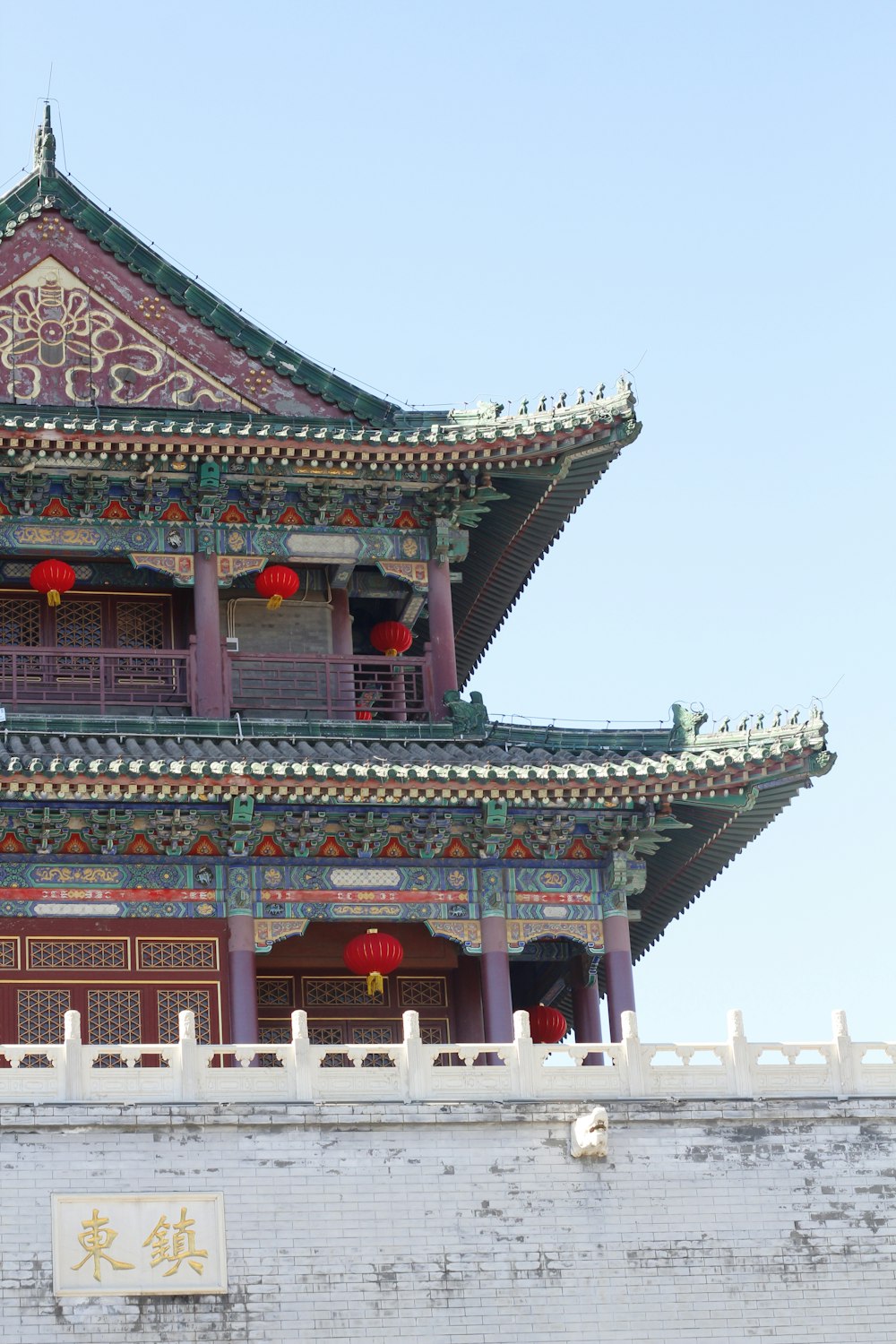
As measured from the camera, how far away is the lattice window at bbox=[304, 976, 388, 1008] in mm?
30500

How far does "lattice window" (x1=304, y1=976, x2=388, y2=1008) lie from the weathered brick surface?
490cm

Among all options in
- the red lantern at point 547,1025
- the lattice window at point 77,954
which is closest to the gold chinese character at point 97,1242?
the lattice window at point 77,954

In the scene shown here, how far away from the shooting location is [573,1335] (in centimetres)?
2492

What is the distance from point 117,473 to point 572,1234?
1068 cm

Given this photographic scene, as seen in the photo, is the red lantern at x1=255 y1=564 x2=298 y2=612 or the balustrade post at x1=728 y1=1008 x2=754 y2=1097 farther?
the red lantern at x1=255 y1=564 x2=298 y2=612

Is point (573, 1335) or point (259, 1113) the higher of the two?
point (259, 1113)

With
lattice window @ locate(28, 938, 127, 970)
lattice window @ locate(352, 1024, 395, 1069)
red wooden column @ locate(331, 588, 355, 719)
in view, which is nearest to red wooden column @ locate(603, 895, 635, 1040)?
lattice window @ locate(352, 1024, 395, 1069)

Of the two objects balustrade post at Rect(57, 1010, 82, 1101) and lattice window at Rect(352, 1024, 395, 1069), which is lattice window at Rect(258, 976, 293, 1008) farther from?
balustrade post at Rect(57, 1010, 82, 1101)

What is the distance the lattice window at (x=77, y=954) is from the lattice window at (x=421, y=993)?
3.53 m

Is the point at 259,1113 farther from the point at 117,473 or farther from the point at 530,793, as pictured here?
the point at 117,473

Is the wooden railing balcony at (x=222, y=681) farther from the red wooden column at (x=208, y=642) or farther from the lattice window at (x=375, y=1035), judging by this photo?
the lattice window at (x=375, y=1035)

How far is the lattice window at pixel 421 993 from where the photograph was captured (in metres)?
30.7

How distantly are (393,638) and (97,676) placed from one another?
3.93 metres

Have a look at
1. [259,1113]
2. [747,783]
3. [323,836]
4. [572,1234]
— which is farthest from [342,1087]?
[747,783]
